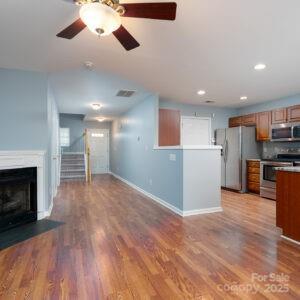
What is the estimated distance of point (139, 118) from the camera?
6.02m

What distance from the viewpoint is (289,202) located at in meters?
2.70

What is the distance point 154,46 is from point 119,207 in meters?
2.99

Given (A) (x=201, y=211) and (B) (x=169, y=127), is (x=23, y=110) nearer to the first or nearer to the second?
(B) (x=169, y=127)

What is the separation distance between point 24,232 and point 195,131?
494cm

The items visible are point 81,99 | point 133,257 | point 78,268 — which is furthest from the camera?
point 81,99

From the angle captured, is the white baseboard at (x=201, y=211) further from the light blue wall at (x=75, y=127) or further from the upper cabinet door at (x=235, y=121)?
the light blue wall at (x=75, y=127)

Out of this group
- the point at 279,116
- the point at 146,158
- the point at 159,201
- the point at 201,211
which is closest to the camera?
the point at 201,211

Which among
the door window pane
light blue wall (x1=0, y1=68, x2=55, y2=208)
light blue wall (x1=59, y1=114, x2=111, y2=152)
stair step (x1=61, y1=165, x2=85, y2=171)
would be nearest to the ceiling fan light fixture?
light blue wall (x1=0, y1=68, x2=55, y2=208)

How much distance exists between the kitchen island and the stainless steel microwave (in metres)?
2.50

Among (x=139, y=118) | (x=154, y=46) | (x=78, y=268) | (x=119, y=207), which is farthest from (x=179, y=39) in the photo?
(x=139, y=118)

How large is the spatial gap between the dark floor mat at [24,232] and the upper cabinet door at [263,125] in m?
5.14

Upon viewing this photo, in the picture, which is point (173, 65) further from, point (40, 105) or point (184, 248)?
point (184, 248)

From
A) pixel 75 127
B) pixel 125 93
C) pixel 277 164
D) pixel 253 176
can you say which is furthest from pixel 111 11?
pixel 75 127

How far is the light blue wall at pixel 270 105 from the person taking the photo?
5.10 m
